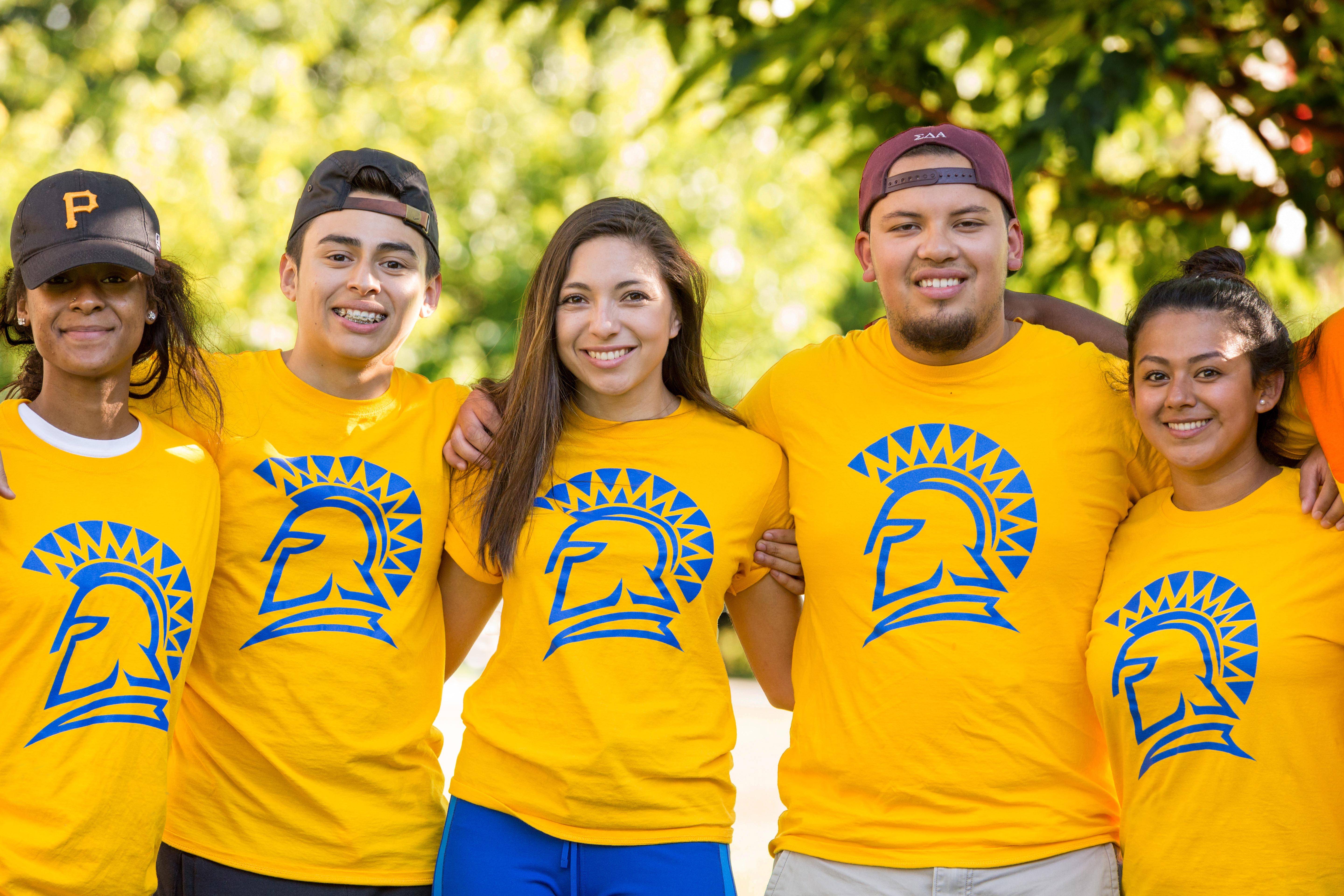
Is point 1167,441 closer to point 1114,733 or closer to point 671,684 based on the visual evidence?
point 1114,733

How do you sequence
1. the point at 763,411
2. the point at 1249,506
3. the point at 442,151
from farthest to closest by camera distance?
the point at 442,151 → the point at 763,411 → the point at 1249,506

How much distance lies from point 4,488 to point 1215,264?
8.67 feet

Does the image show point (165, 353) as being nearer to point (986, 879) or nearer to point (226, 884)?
point (226, 884)

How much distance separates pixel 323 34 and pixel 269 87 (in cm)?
219

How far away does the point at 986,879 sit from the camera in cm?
262

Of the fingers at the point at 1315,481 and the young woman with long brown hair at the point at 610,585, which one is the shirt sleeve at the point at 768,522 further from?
the fingers at the point at 1315,481

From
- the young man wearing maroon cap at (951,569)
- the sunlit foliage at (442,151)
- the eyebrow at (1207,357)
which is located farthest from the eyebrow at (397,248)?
the sunlit foliage at (442,151)

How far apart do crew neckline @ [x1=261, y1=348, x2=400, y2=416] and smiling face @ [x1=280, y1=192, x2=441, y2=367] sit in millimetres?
68

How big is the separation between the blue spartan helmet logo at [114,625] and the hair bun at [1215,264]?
2.34m

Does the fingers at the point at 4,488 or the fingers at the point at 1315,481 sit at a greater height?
the fingers at the point at 1315,481

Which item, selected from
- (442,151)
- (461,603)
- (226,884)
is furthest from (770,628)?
(442,151)

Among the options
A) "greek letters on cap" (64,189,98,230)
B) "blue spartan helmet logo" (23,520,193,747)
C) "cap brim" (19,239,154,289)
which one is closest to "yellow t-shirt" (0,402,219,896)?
"blue spartan helmet logo" (23,520,193,747)

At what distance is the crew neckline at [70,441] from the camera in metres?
2.58

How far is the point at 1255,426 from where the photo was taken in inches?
108
